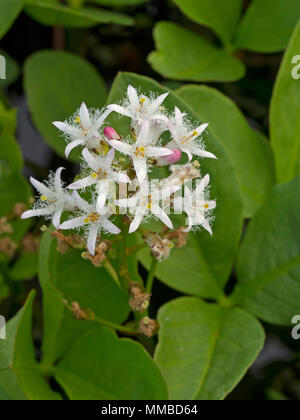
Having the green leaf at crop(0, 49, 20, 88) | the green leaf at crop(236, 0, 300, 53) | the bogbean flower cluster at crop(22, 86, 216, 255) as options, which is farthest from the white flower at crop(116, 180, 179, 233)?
the green leaf at crop(0, 49, 20, 88)

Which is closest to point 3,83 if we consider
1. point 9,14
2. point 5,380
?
point 9,14

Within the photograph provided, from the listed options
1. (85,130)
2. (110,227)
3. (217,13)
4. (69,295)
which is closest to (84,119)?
(85,130)

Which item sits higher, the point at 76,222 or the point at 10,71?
the point at 76,222

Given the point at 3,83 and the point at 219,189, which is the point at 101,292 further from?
the point at 3,83

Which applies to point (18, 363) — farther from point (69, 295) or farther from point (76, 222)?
point (76, 222)

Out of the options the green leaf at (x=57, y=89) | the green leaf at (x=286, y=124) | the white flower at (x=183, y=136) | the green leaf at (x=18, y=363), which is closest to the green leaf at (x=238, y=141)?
the green leaf at (x=286, y=124)

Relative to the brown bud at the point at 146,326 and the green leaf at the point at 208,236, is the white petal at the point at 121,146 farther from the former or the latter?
the brown bud at the point at 146,326
